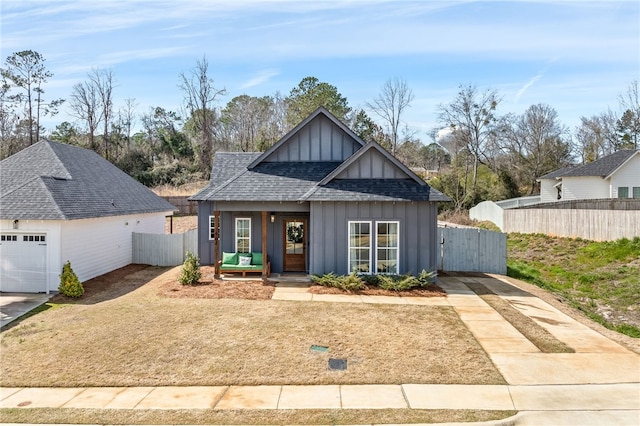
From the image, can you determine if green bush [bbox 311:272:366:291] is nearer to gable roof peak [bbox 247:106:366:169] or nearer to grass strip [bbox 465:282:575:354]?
grass strip [bbox 465:282:575:354]

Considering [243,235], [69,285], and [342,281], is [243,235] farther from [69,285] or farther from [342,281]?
[69,285]

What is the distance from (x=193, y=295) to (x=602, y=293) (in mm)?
14947

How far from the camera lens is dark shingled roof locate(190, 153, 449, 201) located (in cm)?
1441

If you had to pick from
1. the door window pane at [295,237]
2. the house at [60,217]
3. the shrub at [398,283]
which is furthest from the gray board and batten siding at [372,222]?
the house at [60,217]

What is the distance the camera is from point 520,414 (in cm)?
617

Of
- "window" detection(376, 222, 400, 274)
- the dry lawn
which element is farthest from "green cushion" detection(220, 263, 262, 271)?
"window" detection(376, 222, 400, 274)

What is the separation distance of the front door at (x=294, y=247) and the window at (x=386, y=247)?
339 centimetres

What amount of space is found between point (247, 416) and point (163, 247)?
580 inches

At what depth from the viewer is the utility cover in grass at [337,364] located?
7.86 meters

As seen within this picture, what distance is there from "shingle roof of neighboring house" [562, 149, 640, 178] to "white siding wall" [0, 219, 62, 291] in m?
35.3

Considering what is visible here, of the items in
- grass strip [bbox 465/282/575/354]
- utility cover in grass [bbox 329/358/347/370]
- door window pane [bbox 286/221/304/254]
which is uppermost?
door window pane [bbox 286/221/304/254]

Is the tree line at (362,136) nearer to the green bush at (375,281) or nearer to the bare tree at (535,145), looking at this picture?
the bare tree at (535,145)

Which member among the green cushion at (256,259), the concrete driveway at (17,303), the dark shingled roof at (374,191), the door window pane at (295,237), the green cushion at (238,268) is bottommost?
the concrete driveway at (17,303)

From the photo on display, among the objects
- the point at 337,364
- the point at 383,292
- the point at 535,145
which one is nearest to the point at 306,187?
the point at 383,292
